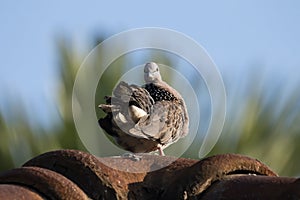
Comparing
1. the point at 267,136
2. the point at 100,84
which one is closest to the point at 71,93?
the point at 100,84

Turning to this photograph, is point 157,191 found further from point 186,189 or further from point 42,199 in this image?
point 42,199

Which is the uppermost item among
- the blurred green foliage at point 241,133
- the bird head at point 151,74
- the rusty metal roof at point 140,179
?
the rusty metal roof at point 140,179

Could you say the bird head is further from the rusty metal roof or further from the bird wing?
the rusty metal roof

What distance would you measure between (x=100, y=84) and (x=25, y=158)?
1045mm

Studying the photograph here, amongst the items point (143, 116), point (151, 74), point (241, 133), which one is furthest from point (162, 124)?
point (241, 133)

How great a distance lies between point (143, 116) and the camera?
376 cm

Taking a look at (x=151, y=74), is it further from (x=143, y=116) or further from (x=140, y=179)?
(x=140, y=179)

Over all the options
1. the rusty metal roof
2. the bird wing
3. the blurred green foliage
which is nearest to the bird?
the bird wing

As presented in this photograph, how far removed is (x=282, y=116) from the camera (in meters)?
8.95

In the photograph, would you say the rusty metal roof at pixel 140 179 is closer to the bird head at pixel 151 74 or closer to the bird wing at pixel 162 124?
the bird wing at pixel 162 124

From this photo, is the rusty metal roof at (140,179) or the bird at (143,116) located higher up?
the rusty metal roof at (140,179)

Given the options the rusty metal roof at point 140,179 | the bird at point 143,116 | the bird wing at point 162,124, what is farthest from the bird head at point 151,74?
the rusty metal roof at point 140,179

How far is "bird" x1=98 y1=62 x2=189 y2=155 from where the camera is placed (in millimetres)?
3658

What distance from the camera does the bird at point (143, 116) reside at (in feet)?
12.0
